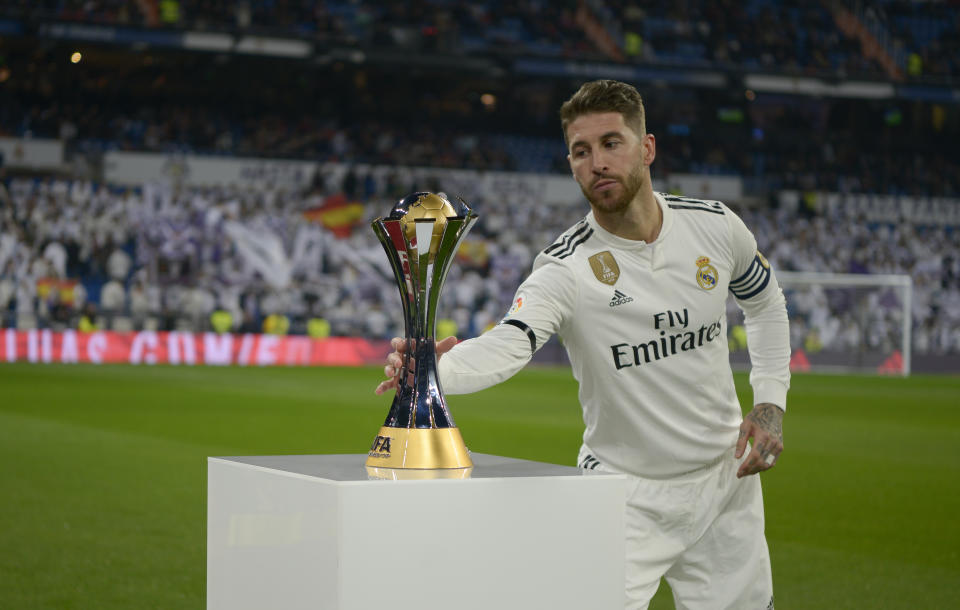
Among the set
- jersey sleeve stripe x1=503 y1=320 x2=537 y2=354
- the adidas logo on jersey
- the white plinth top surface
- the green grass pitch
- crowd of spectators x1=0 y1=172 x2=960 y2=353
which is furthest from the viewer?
crowd of spectators x1=0 y1=172 x2=960 y2=353

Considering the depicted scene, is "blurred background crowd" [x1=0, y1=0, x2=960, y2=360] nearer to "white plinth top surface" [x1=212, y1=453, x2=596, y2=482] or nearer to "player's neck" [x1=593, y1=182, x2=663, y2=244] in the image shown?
"player's neck" [x1=593, y1=182, x2=663, y2=244]

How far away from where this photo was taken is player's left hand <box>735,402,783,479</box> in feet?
8.98

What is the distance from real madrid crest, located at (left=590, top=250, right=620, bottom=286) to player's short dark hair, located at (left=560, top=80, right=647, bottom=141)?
1.10 feet

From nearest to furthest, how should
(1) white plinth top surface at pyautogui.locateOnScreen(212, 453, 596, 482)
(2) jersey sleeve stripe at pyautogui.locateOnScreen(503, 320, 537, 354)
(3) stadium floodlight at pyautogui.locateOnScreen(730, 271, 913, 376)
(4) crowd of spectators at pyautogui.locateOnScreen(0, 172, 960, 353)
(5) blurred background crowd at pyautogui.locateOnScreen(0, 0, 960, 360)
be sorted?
(1) white plinth top surface at pyautogui.locateOnScreen(212, 453, 596, 482) < (2) jersey sleeve stripe at pyautogui.locateOnScreen(503, 320, 537, 354) < (4) crowd of spectators at pyautogui.locateOnScreen(0, 172, 960, 353) < (5) blurred background crowd at pyautogui.locateOnScreen(0, 0, 960, 360) < (3) stadium floodlight at pyautogui.locateOnScreen(730, 271, 913, 376)

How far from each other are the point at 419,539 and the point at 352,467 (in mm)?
285

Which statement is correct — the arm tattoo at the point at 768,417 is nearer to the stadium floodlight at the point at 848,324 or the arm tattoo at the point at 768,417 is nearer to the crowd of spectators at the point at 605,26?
the stadium floodlight at the point at 848,324

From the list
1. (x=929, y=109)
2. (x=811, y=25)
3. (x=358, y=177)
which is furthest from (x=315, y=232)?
(x=929, y=109)

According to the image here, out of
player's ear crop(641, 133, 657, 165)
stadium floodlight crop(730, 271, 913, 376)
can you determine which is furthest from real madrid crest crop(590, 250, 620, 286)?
stadium floodlight crop(730, 271, 913, 376)

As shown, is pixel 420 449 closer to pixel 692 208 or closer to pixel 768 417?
pixel 768 417

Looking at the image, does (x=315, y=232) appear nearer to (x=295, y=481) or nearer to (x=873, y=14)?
(x=873, y=14)

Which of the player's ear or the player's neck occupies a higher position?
the player's ear

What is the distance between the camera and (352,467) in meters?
2.10

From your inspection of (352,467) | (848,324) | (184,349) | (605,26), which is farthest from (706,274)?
(605,26)

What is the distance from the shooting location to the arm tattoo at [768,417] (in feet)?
9.24
